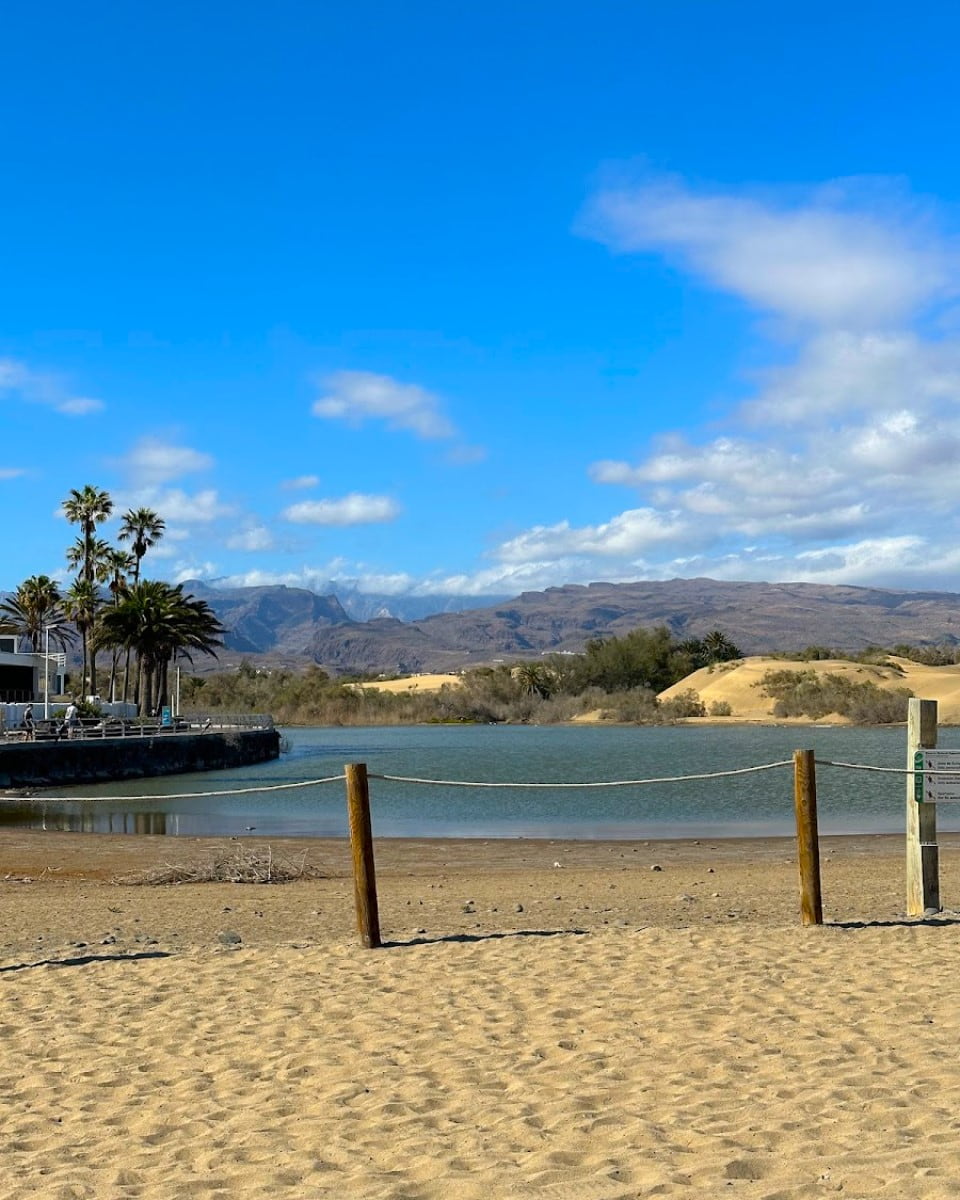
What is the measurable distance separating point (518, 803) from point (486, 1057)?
28.2 m

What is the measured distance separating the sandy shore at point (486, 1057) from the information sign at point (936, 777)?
1083 mm

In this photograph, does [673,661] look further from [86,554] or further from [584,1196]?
[584,1196]

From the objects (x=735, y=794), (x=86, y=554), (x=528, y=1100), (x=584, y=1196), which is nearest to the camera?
(x=584, y=1196)

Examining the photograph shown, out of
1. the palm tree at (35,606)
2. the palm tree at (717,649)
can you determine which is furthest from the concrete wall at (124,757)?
the palm tree at (717,649)

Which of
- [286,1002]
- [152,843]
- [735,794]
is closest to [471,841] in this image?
Result: [152,843]

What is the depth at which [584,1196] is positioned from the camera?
489 cm

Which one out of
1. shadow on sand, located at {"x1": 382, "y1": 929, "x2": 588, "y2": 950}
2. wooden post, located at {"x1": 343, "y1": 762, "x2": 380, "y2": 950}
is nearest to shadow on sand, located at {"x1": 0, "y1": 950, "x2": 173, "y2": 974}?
wooden post, located at {"x1": 343, "y1": 762, "x2": 380, "y2": 950}

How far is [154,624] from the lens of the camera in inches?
2657

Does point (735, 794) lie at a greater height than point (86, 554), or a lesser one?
lesser

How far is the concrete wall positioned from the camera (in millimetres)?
44250

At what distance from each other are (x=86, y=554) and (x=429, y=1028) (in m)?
72.1

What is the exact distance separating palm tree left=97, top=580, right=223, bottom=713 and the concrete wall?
8.23m

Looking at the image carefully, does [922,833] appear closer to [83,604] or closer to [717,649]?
[83,604]

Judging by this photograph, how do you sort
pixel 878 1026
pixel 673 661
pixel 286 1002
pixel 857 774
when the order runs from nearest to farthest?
1. pixel 878 1026
2. pixel 286 1002
3. pixel 857 774
4. pixel 673 661
